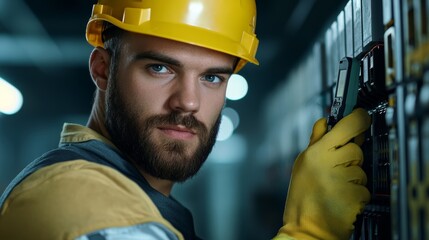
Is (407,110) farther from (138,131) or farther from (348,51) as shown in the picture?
(138,131)

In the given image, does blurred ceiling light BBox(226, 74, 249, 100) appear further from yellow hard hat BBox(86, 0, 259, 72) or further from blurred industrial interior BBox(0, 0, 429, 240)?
yellow hard hat BBox(86, 0, 259, 72)

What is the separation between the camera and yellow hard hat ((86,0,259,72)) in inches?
62.1

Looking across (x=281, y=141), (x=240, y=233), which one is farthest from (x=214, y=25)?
(x=240, y=233)

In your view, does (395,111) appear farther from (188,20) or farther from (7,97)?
(7,97)

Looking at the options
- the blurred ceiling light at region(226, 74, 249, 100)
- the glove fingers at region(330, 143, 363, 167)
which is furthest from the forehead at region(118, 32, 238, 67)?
the blurred ceiling light at region(226, 74, 249, 100)

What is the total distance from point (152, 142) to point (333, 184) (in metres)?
0.50

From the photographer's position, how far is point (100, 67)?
5.96 feet

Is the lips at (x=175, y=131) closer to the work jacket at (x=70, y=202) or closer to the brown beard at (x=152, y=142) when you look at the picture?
the brown beard at (x=152, y=142)

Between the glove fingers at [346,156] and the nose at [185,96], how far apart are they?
1.27 ft

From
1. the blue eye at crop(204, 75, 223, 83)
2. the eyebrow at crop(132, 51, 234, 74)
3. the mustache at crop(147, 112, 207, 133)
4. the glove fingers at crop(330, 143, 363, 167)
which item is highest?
the eyebrow at crop(132, 51, 234, 74)

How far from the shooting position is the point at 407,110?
93 centimetres

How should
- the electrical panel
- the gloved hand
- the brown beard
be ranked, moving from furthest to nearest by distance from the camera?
the brown beard → the gloved hand → the electrical panel

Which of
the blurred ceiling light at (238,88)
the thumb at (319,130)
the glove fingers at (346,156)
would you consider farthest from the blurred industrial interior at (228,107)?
the glove fingers at (346,156)

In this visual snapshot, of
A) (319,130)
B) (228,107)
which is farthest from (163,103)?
(228,107)
